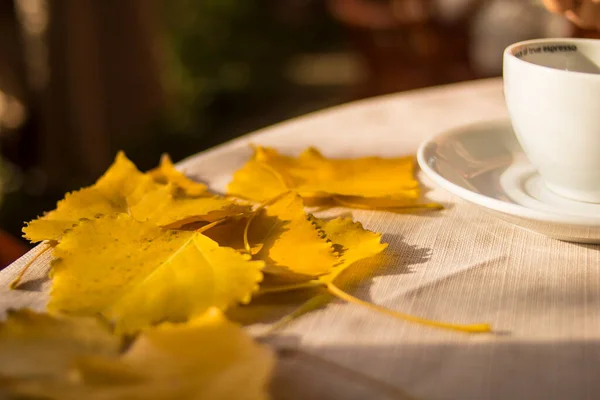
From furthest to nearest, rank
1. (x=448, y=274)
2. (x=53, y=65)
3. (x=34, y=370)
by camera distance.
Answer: (x=53, y=65) → (x=448, y=274) → (x=34, y=370)

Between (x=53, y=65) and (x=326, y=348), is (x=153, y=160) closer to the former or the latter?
(x=53, y=65)

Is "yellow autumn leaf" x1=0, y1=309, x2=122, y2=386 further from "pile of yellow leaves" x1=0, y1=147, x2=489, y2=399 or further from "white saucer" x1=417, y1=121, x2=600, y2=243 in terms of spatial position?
"white saucer" x1=417, y1=121, x2=600, y2=243

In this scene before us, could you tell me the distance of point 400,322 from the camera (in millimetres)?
368

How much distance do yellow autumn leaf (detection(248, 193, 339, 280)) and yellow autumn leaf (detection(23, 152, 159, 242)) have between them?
0.11 metres

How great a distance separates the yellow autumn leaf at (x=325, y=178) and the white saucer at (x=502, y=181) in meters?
0.04

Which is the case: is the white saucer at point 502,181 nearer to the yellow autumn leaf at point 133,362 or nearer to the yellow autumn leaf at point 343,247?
the yellow autumn leaf at point 343,247

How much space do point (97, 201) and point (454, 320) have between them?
29cm

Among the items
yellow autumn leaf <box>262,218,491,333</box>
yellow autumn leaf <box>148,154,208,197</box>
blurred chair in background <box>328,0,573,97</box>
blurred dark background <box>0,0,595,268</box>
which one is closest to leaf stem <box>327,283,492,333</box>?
yellow autumn leaf <box>262,218,491,333</box>

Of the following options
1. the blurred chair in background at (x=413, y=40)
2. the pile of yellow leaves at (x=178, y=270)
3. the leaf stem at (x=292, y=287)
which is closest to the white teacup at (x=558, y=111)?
the pile of yellow leaves at (x=178, y=270)

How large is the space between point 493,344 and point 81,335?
22 cm

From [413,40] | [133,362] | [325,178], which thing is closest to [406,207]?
[325,178]

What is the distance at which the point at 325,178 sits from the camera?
0.58m

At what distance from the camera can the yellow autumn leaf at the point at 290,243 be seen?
16.1 inches

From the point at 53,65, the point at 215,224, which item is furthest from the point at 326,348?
the point at 53,65
